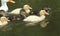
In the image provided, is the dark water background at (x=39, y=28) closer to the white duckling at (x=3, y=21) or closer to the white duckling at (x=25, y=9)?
the white duckling at (x=3, y=21)

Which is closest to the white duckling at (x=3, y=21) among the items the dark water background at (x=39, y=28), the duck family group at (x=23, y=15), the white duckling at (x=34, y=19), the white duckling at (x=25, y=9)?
the duck family group at (x=23, y=15)

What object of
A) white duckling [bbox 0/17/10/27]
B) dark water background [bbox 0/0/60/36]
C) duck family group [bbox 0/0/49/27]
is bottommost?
Result: dark water background [bbox 0/0/60/36]

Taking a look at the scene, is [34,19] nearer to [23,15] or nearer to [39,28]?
[23,15]

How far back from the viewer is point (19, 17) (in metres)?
9.16

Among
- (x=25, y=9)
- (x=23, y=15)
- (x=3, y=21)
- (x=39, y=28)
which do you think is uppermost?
(x=25, y=9)

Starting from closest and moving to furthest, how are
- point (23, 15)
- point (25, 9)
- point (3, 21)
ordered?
point (3, 21), point (23, 15), point (25, 9)

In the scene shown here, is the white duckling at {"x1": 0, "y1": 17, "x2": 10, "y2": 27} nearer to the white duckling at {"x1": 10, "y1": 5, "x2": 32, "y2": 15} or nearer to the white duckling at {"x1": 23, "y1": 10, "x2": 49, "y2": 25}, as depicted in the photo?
the white duckling at {"x1": 23, "y1": 10, "x2": 49, "y2": 25}

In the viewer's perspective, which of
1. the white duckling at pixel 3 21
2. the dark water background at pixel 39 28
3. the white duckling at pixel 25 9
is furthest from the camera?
the white duckling at pixel 25 9

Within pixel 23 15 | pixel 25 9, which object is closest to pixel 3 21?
pixel 23 15

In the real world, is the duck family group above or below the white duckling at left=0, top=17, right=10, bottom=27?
above

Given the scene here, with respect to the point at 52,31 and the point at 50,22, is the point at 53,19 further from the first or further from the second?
Result: the point at 52,31

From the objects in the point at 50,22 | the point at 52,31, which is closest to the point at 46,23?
the point at 50,22

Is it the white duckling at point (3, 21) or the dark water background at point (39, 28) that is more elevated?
the white duckling at point (3, 21)

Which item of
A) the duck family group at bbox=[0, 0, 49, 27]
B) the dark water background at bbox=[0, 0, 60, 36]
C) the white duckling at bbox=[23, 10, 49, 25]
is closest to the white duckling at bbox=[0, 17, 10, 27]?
the duck family group at bbox=[0, 0, 49, 27]
